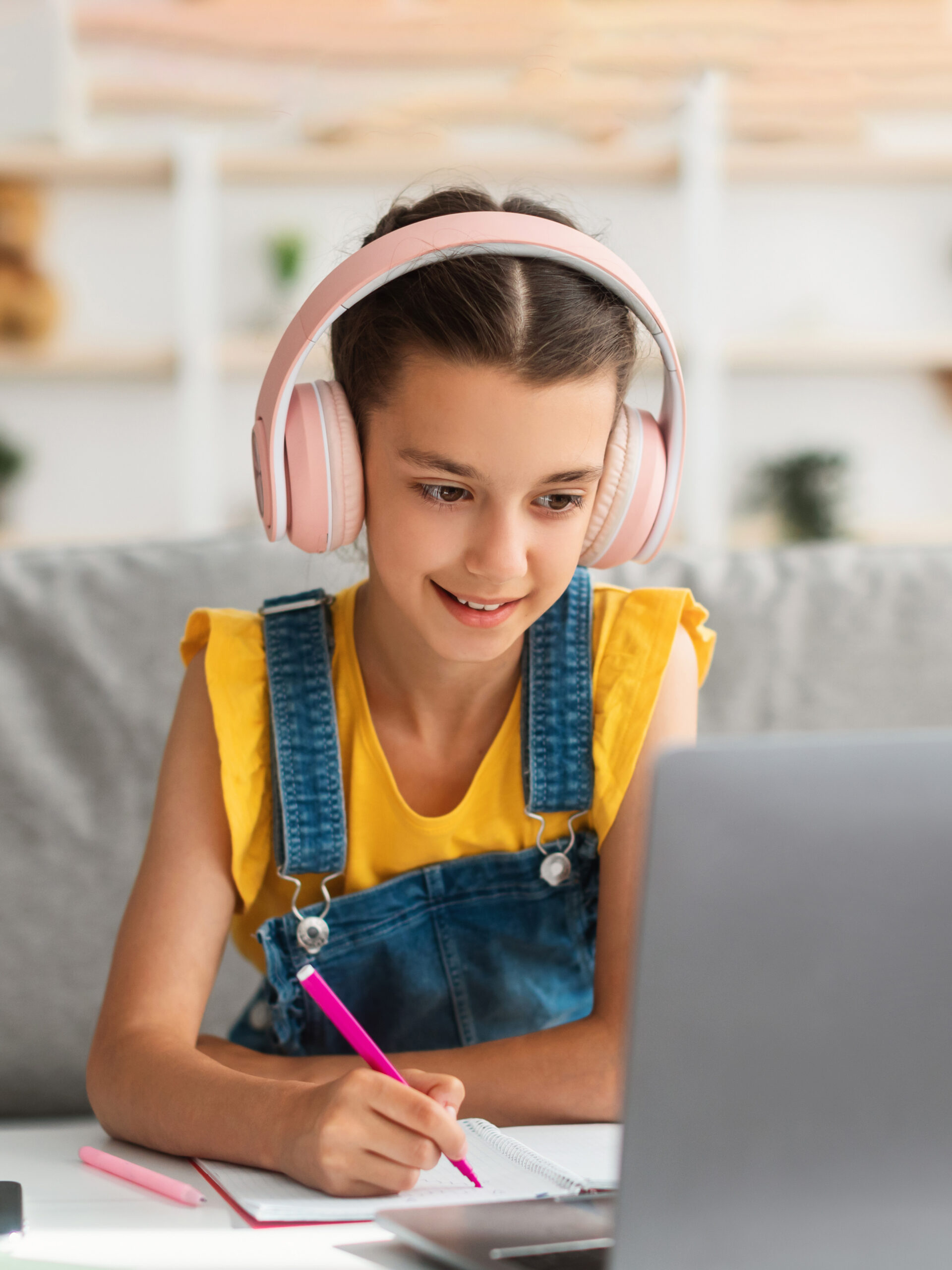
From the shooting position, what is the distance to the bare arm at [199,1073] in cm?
65

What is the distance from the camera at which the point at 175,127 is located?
3746mm

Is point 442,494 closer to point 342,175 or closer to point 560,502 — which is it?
point 560,502

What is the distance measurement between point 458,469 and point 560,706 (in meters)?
0.29

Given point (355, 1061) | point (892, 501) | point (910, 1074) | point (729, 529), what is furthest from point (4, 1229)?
point (892, 501)

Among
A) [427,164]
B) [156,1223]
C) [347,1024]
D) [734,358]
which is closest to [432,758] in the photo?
[347,1024]

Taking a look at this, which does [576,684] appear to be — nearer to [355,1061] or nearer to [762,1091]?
[355,1061]

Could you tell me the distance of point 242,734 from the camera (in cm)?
101

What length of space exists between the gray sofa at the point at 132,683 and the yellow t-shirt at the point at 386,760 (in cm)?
20

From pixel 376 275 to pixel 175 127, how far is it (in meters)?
3.34

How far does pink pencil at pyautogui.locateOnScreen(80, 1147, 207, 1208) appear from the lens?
25.9 inches

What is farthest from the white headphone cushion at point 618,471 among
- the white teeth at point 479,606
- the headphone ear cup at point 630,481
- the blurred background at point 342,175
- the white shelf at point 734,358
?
the blurred background at point 342,175

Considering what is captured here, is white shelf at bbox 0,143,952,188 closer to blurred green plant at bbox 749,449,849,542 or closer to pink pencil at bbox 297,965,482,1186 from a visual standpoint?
blurred green plant at bbox 749,449,849,542

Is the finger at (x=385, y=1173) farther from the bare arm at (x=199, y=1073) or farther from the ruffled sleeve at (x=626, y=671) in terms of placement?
the ruffled sleeve at (x=626, y=671)

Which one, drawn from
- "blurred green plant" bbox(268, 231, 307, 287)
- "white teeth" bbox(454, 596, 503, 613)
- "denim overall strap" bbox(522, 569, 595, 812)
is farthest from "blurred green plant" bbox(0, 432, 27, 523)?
"white teeth" bbox(454, 596, 503, 613)
